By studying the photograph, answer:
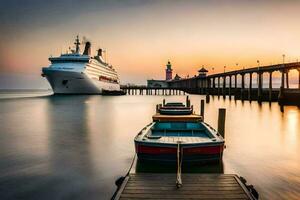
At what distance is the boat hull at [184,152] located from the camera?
12.3 metres

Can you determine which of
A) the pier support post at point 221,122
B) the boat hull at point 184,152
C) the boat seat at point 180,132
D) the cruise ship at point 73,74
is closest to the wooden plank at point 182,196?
the boat hull at point 184,152

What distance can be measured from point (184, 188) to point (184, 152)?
11.5 ft

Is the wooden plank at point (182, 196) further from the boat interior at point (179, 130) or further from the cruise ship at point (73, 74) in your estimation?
the cruise ship at point (73, 74)

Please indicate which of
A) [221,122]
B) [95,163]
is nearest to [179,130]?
[221,122]

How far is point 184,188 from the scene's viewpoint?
8844 mm

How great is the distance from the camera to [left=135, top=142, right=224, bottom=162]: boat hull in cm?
1227

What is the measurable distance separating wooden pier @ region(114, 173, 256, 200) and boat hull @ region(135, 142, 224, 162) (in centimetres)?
234

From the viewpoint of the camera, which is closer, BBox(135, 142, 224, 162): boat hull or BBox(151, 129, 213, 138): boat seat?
BBox(135, 142, 224, 162): boat hull

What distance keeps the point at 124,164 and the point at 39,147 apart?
25.0ft

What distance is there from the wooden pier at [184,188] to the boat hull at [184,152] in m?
2.34

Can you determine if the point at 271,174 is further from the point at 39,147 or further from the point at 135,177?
the point at 39,147

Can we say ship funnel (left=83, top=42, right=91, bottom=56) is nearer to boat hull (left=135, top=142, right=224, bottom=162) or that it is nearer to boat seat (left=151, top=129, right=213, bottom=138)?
boat seat (left=151, top=129, right=213, bottom=138)

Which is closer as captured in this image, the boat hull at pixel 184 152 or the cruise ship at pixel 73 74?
the boat hull at pixel 184 152

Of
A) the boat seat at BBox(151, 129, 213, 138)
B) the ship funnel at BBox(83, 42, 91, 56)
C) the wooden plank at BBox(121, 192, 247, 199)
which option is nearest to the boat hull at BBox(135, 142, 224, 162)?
the boat seat at BBox(151, 129, 213, 138)
